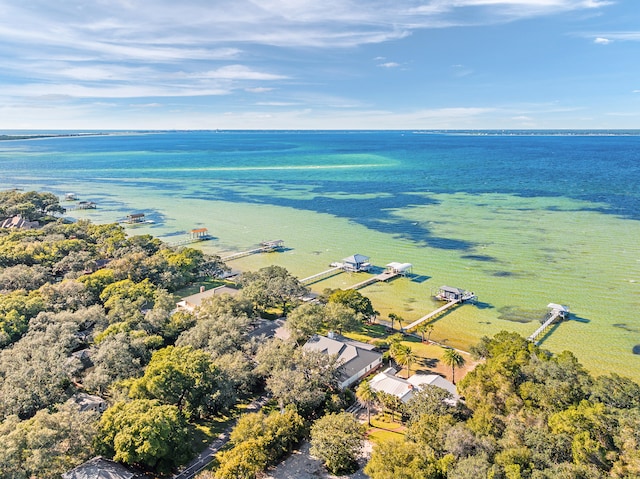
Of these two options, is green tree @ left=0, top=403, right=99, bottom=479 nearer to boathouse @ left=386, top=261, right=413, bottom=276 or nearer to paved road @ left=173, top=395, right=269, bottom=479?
paved road @ left=173, top=395, right=269, bottom=479

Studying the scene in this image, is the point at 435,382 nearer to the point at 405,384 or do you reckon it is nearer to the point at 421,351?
Result: the point at 405,384

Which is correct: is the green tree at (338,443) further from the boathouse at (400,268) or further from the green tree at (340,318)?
the boathouse at (400,268)

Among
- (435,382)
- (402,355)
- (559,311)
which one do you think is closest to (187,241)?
(402,355)

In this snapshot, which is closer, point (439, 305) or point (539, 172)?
point (439, 305)

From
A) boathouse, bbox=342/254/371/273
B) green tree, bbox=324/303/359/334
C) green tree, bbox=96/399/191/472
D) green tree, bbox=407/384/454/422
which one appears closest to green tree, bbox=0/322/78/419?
green tree, bbox=96/399/191/472

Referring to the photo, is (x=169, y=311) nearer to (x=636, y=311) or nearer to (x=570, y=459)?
(x=570, y=459)

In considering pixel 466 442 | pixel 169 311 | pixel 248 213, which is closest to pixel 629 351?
pixel 466 442

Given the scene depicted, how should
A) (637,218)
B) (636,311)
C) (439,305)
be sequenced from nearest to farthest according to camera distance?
(636,311) < (439,305) < (637,218)
